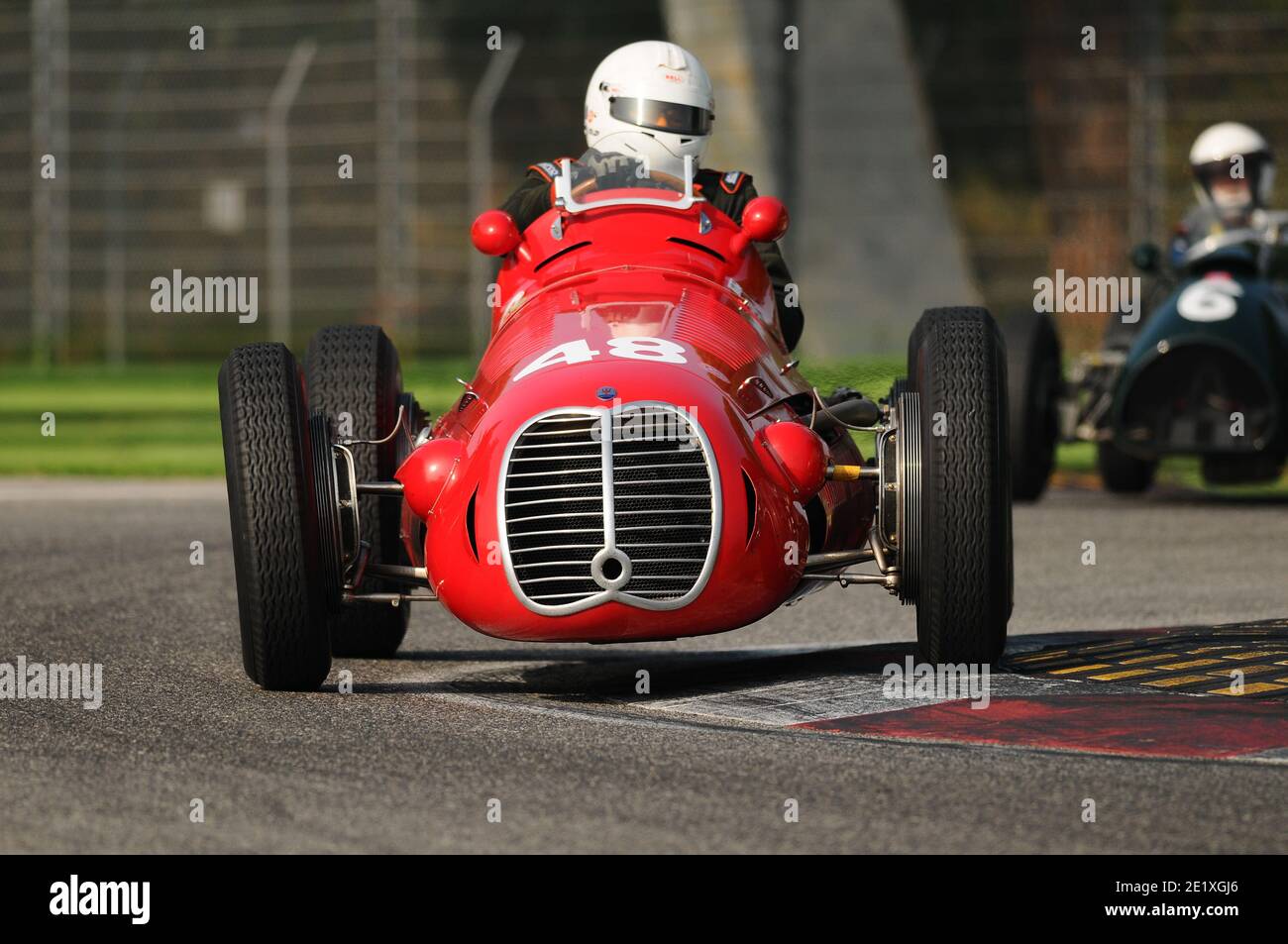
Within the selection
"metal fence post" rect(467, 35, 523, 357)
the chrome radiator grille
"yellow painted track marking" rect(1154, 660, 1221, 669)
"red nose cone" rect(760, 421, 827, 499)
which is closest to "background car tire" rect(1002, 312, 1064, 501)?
"yellow painted track marking" rect(1154, 660, 1221, 669)

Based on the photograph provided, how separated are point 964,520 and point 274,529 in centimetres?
200

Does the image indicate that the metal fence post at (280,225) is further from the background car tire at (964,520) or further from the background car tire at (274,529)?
the background car tire at (964,520)

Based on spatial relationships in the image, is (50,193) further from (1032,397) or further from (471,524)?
(471,524)

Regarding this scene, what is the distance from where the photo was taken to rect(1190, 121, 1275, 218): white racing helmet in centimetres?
1466

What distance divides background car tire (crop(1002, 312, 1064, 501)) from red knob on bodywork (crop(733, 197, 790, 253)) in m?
5.58

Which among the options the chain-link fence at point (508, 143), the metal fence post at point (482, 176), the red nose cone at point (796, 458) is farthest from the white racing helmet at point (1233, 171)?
the metal fence post at point (482, 176)

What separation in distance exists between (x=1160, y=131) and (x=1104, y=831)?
18.8m

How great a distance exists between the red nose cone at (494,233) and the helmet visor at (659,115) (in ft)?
2.33

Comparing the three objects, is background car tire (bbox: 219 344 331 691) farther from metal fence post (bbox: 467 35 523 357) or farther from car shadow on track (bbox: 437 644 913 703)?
metal fence post (bbox: 467 35 523 357)

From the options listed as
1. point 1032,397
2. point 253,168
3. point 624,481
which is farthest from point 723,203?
point 253,168

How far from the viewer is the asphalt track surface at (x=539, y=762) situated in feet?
16.3

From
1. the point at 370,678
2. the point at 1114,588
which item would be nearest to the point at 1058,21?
the point at 1114,588

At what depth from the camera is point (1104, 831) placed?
4.96 metres
